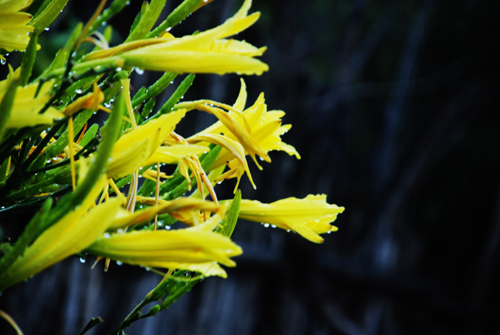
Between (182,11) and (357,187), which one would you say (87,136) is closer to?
(182,11)

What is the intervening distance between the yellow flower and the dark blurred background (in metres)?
1.09

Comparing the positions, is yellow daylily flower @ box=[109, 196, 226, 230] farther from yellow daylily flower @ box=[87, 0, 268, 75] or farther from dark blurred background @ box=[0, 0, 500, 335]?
dark blurred background @ box=[0, 0, 500, 335]

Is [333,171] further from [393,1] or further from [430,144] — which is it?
[393,1]

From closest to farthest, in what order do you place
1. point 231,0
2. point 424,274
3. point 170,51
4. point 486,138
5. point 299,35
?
point 170,51 → point 231,0 → point 299,35 → point 486,138 → point 424,274

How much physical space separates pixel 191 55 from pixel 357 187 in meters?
2.65

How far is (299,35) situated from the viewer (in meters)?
2.27

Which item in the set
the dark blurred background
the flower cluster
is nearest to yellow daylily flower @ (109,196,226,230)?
the flower cluster

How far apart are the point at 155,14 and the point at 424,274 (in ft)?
10.6

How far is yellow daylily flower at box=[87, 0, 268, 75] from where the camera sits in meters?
0.22

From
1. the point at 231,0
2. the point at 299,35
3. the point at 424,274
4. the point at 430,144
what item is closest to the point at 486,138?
the point at 430,144

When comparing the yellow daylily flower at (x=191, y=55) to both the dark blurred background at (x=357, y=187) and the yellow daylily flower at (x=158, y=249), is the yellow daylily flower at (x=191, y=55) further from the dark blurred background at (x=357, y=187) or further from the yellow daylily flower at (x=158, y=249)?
the dark blurred background at (x=357, y=187)

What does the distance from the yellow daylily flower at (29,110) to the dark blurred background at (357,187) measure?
1182 millimetres

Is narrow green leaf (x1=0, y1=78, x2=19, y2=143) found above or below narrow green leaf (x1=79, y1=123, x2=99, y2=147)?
below

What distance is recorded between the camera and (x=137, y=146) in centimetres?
22
